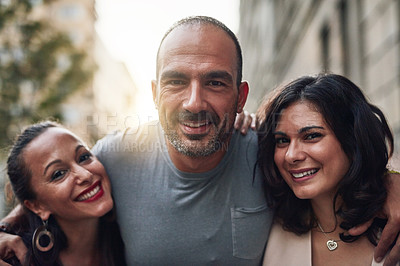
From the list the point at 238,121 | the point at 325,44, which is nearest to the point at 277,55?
the point at 325,44

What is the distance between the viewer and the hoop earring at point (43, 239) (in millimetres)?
2604

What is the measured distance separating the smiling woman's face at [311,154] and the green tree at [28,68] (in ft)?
27.5

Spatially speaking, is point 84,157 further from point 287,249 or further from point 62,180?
point 287,249

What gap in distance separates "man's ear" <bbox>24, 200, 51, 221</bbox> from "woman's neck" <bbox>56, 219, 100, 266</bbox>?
0.17 meters

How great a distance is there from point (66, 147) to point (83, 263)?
0.93m

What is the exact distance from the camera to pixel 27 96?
1035cm

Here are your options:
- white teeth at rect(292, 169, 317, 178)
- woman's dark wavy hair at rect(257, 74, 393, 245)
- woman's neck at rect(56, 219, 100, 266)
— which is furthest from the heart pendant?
woman's neck at rect(56, 219, 100, 266)

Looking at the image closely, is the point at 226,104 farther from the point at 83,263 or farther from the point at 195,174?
the point at 83,263

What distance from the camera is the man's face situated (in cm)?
261

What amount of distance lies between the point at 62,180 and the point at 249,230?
134cm

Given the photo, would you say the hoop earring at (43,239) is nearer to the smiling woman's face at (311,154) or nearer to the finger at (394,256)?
the smiling woman's face at (311,154)

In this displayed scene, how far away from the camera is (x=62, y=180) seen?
260 centimetres

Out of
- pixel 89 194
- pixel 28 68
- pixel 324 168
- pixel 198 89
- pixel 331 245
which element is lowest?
pixel 28 68

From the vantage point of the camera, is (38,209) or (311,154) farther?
(38,209)
